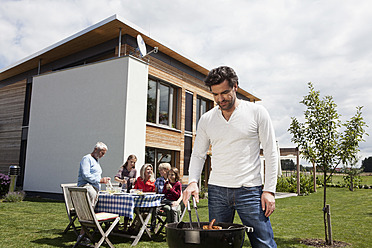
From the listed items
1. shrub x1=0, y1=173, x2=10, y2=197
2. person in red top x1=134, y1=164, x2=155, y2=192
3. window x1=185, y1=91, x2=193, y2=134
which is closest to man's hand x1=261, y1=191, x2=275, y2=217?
person in red top x1=134, y1=164, x2=155, y2=192

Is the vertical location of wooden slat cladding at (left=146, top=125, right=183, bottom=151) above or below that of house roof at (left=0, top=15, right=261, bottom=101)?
below

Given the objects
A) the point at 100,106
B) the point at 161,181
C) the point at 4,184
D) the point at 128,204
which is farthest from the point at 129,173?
the point at 4,184

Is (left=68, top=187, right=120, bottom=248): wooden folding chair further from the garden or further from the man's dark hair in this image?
the man's dark hair

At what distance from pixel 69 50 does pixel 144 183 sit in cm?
A: 929

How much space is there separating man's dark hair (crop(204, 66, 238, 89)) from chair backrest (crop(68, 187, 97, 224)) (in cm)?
344

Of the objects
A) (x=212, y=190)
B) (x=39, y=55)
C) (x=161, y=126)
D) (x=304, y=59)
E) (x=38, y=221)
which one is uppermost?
(x=39, y=55)

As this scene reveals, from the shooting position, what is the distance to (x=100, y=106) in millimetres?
11258

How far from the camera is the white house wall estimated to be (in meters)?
10.7

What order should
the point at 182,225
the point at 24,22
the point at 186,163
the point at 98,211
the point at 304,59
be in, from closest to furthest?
the point at 182,225 → the point at 98,211 → the point at 304,59 → the point at 24,22 → the point at 186,163

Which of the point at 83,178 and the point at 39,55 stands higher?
the point at 39,55

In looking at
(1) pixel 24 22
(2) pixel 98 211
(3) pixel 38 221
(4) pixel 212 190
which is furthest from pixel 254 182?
(1) pixel 24 22

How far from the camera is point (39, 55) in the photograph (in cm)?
1434

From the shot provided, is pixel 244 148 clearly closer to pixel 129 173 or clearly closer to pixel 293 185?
pixel 129 173

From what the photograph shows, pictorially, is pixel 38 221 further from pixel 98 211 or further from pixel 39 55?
pixel 39 55
